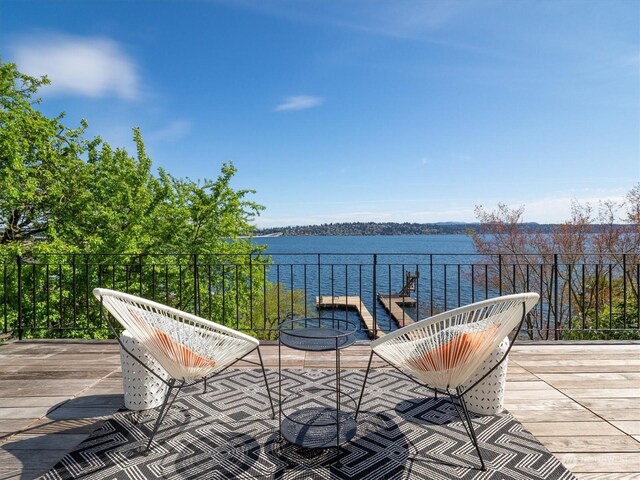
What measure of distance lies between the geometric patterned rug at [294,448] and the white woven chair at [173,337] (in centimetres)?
19

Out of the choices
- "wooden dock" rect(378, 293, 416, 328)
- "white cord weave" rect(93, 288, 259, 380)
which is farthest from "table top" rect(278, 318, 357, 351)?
"wooden dock" rect(378, 293, 416, 328)

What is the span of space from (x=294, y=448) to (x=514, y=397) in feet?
5.15

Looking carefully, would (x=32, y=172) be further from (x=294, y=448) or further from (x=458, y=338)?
(x=458, y=338)

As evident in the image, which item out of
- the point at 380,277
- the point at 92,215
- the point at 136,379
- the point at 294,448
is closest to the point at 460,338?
the point at 294,448

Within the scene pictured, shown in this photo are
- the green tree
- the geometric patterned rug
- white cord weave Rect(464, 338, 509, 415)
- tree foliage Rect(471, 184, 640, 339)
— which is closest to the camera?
the geometric patterned rug

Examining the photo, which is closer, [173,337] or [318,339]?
[173,337]

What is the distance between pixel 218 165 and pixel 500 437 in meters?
9.18

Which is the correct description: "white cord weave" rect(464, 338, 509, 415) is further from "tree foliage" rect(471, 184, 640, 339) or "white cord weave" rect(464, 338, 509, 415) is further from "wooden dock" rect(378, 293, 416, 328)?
"wooden dock" rect(378, 293, 416, 328)

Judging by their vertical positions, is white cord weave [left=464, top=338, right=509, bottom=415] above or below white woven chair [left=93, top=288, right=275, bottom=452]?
below

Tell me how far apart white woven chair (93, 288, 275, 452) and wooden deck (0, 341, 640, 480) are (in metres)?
0.65

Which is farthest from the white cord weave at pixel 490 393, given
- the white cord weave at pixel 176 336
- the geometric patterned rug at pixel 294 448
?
the white cord weave at pixel 176 336

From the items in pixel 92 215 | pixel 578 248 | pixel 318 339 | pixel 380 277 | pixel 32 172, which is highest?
pixel 32 172

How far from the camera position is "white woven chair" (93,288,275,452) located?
6.04 ft

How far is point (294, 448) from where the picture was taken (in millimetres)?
1885
